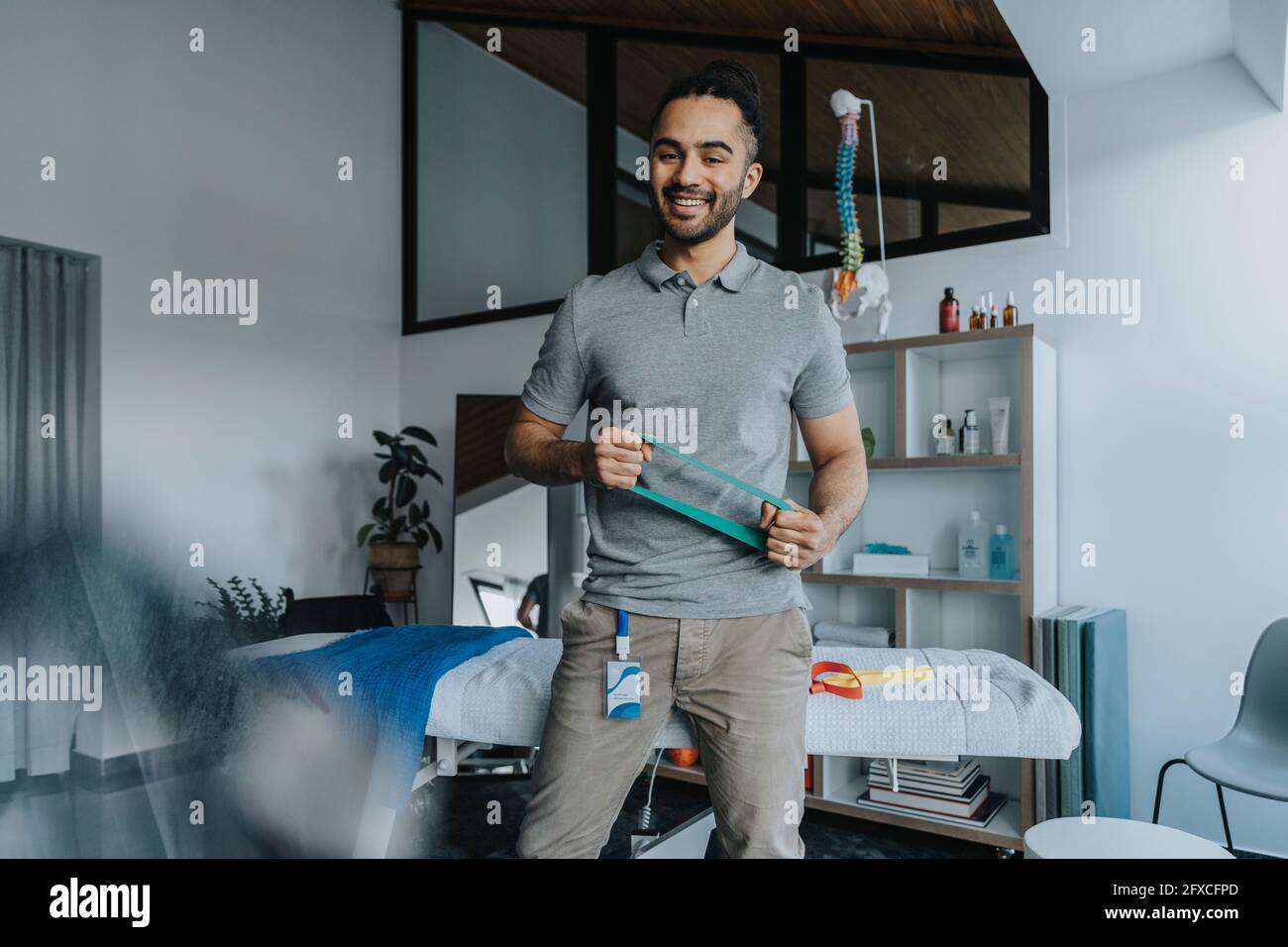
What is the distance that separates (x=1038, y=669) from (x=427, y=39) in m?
4.15

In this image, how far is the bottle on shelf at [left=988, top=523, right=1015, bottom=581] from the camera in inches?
102

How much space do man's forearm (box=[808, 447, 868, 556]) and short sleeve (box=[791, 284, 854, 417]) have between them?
0.07 meters

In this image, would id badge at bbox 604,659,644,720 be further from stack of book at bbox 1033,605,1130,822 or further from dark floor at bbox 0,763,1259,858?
stack of book at bbox 1033,605,1130,822

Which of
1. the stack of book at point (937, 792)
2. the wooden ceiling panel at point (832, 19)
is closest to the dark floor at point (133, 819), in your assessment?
the stack of book at point (937, 792)

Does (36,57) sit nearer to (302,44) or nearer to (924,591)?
(302,44)

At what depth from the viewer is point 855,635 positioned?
9.17 feet

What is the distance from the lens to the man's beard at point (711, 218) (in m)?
1.17

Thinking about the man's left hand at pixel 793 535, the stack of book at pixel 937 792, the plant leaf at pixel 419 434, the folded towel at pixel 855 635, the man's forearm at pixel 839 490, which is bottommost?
the stack of book at pixel 937 792

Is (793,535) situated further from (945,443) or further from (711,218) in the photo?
(945,443)

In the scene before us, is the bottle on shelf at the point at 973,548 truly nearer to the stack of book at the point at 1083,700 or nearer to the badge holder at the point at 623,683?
the stack of book at the point at 1083,700

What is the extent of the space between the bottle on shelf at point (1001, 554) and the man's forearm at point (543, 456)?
1.84 metres

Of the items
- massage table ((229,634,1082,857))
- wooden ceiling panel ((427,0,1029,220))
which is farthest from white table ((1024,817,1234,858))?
wooden ceiling panel ((427,0,1029,220))
